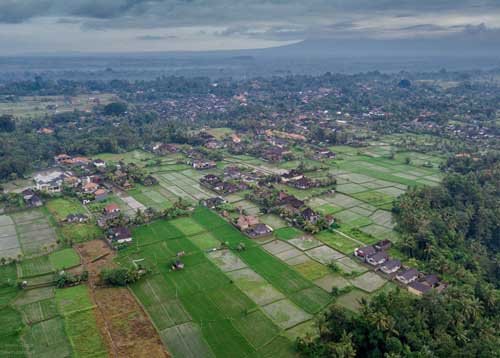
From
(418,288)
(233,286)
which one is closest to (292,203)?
(233,286)

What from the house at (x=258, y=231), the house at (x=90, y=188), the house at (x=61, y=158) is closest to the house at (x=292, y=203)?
the house at (x=258, y=231)

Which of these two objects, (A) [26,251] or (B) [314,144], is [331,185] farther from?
(A) [26,251]

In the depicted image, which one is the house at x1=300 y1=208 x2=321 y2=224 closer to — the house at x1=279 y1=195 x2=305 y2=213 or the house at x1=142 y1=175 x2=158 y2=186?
the house at x1=279 y1=195 x2=305 y2=213

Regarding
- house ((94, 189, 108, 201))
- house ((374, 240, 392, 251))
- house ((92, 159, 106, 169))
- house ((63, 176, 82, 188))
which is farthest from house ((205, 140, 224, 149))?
house ((374, 240, 392, 251))

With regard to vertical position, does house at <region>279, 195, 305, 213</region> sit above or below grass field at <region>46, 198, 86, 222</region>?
below

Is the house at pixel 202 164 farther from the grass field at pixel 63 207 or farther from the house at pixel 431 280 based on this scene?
the house at pixel 431 280

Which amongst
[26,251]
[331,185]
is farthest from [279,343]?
[331,185]
